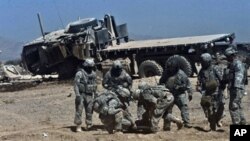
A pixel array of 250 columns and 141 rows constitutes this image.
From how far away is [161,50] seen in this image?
28312 mm

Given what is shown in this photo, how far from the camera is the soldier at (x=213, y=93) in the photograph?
46.8 feet

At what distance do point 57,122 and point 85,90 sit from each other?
309 cm

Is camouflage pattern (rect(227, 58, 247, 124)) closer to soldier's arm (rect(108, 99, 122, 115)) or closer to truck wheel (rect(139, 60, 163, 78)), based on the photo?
soldier's arm (rect(108, 99, 122, 115))

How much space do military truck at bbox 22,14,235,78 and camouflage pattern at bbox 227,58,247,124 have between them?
1264 cm

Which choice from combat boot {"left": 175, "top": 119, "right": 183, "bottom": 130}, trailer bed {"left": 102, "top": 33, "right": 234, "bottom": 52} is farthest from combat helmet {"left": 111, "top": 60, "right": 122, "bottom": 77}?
trailer bed {"left": 102, "top": 33, "right": 234, "bottom": 52}

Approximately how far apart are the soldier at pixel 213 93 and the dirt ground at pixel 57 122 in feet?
1.06

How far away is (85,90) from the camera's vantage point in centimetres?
1527

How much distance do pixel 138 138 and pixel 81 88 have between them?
234cm

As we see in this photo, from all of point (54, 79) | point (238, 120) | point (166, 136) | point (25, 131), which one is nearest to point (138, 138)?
point (166, 136)

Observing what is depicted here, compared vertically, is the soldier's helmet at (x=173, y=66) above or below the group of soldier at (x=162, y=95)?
above

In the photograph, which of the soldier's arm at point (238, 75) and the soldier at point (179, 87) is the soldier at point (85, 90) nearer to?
the soldier at point (179, 87)

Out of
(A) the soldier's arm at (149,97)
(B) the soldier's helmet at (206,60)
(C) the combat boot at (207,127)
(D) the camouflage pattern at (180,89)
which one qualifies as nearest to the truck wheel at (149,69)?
(C) the combat boot at (207,127)

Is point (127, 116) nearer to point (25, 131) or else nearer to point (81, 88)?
point (81, 88)

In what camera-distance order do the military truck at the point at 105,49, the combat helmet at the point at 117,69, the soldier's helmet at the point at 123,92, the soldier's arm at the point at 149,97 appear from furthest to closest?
the military truck at the point at 105,49 < the combat helmet at the point at 117,69 < the soldier's helmet at the point at 123,92 < the soldier's arm at the point at 149,97
